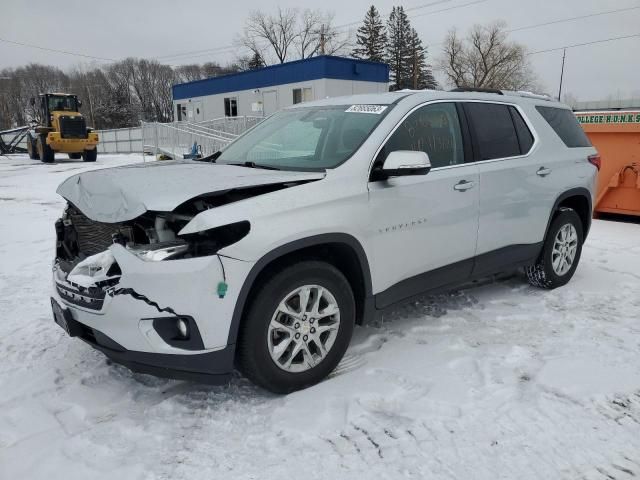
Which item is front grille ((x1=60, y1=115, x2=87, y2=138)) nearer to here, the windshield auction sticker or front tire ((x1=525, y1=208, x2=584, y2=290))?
the windshield auction sticker

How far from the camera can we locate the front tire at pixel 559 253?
4812 millimetres

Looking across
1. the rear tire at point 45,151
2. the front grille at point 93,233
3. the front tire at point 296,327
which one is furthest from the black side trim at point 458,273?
the rear tire at point 45,151

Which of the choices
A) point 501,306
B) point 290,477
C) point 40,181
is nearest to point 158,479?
point 290,477

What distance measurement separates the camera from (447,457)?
97.1 inches

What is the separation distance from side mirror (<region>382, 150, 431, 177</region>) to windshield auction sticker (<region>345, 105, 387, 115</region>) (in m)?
0.58

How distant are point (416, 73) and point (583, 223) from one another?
202 feet

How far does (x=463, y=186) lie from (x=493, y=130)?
0.77 meters

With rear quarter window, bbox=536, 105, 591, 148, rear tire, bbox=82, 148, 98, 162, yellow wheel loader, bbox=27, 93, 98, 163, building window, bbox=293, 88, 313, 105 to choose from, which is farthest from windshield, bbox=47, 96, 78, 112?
rear quarter window, bbox=536, 105, 591, 148

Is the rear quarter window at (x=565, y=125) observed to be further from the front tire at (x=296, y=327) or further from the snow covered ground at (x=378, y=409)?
the front tire at (x=296, y=327)

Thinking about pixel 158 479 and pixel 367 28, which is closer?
pixel 158 479

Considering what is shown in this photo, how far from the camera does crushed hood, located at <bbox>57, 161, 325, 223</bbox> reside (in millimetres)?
2672

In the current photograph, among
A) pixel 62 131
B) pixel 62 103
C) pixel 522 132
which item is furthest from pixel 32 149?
pixel 522 132

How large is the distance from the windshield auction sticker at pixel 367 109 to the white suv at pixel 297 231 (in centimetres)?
1

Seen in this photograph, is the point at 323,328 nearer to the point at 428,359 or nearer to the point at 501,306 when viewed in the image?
the point at 428,359
